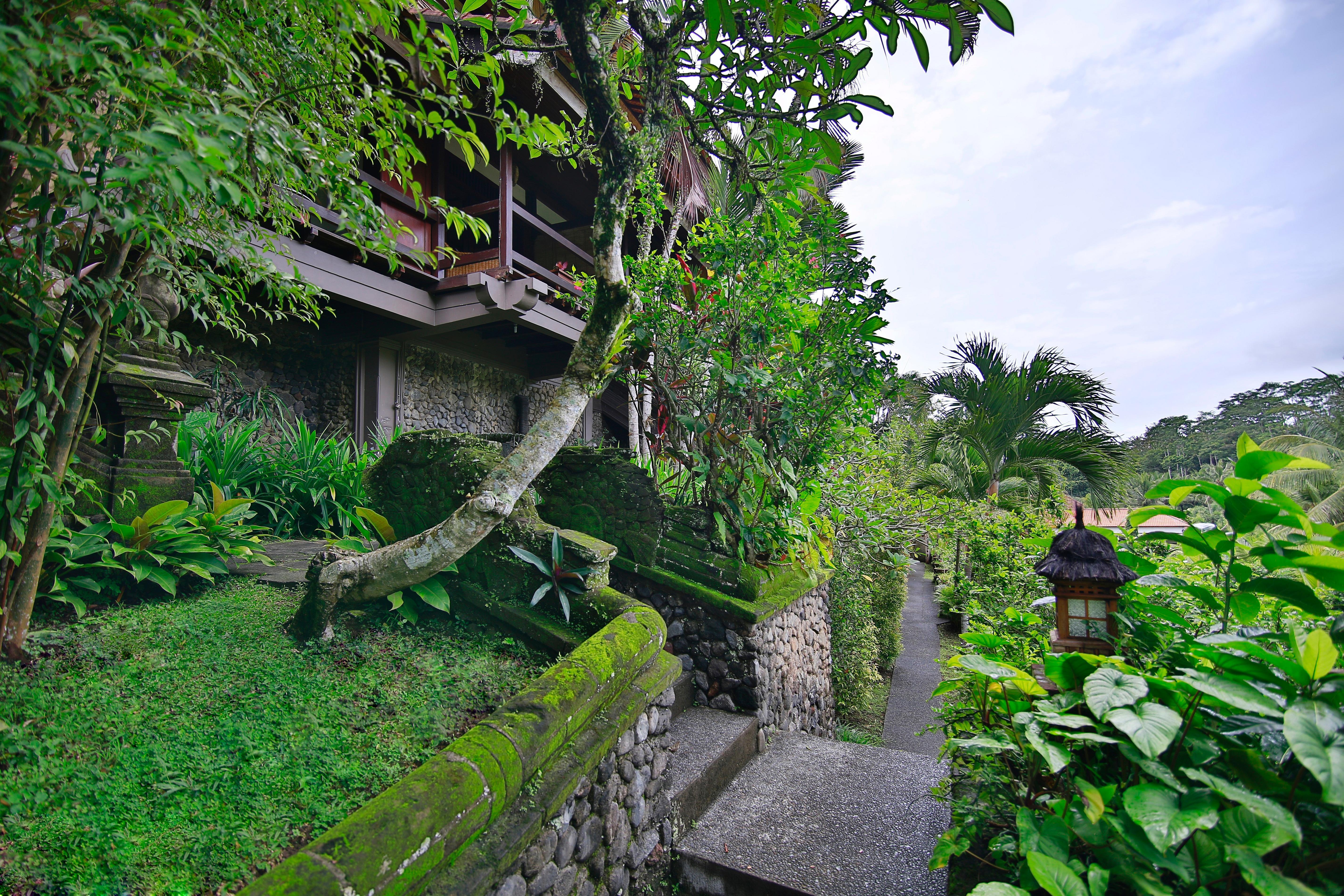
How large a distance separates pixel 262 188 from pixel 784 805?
11.4ft

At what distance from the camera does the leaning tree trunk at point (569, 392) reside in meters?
2.28

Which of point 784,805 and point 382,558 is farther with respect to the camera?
point 784,805

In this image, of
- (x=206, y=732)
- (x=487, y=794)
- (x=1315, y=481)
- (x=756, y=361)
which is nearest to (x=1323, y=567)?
(x=487, y=794)

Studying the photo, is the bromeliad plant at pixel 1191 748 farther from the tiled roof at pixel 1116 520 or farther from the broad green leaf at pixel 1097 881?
the tiled roof at pixel 1116 520

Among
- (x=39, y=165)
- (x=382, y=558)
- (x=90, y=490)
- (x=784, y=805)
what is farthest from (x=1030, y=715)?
(x=90, y=490)

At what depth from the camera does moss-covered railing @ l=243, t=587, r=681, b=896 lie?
4.09 ft

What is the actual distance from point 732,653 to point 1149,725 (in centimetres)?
257

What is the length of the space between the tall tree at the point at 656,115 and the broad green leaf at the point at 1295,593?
144 cm

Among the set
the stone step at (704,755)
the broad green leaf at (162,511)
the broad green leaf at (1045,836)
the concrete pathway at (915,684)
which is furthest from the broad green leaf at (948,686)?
the broad green leaf at (162,511)

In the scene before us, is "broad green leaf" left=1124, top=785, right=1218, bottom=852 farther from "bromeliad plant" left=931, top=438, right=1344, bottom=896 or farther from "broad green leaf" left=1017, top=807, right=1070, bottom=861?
"broad green leaf" left=1017, top=807, right=1070, bottom=861

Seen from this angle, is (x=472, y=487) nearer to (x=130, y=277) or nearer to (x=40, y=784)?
(x=130, y=277)

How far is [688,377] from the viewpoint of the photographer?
391cm

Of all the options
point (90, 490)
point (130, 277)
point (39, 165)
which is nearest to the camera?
point (39, 165)

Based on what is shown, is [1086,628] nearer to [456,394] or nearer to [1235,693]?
[1235,693]
